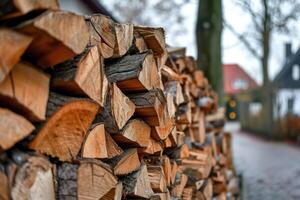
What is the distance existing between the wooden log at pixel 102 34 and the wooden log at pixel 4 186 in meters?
0.52

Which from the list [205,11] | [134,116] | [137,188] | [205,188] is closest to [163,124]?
[134,116]

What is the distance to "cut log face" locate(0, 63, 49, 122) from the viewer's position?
0.98m

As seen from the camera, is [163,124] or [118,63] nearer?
[118,63]

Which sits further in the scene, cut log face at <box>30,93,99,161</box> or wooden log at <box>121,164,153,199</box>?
wooden log at <box>121,164,153,199</box>

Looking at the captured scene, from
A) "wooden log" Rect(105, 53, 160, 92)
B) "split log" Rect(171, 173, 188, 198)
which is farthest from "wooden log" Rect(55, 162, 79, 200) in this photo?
"split log" Rect(171, 173, 188, 198)

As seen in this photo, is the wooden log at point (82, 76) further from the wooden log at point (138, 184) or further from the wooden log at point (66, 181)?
the wooden log at point (138, 184)

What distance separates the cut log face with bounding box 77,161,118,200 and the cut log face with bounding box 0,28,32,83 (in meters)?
0.41

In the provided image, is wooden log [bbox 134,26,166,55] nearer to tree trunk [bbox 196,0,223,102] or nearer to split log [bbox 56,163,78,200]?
split log [bbox 56,163,78,200]

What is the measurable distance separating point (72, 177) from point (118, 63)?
1.72 ft

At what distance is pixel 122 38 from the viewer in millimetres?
1511

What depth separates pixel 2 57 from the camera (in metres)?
0.93

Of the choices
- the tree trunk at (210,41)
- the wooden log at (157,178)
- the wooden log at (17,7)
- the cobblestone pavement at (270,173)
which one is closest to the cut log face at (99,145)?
the wooden log at (157,178)

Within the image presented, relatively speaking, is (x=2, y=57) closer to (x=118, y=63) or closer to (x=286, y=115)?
(x=118, y=63)

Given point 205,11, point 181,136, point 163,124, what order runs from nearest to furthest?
point 163,124
point 181,136
point 205,11
